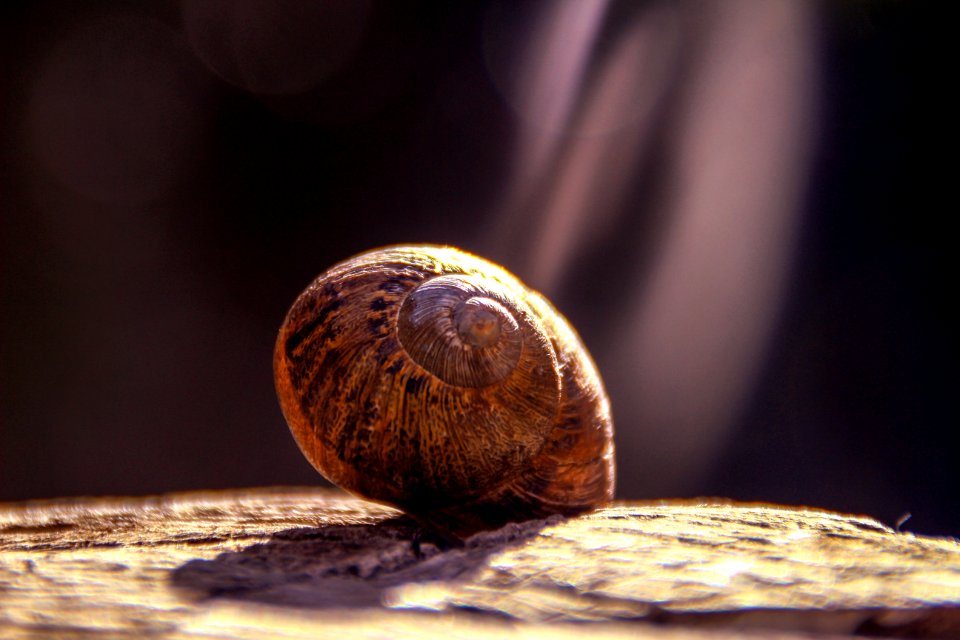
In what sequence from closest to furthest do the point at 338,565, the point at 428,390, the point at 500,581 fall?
the point at 500,581 → the point at 338,565 → the point at 428,390

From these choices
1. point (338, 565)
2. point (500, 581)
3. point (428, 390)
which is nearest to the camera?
point (500, 581)

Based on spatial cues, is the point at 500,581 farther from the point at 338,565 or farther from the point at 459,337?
the point at 459,337

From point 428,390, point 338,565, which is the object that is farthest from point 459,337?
point 338,565

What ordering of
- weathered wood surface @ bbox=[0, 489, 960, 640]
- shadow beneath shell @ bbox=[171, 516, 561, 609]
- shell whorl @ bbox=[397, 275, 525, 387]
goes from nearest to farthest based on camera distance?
1. weathered wood surface @ bbox=[0, 489, 960, 640]
2. shadow beneath shell @ bbox=[171, 516, 561, 609]
3. shell whorl @ bbox=[397, 275, 525, 387]

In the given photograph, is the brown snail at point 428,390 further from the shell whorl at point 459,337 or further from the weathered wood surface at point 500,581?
the weathered wood surface at point 500,581

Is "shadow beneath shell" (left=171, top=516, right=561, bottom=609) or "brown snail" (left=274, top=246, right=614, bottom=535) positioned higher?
"brown snail" (left=274, top=246, right=614, bottom=535)

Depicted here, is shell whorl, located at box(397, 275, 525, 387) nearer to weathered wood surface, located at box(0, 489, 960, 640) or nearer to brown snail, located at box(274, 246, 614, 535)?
brown snail, located at box(274, 246, 614, 535)

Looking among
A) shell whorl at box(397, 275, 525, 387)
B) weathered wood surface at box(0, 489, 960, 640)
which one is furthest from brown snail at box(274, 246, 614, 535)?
weathered wood surface at box(0, 489, 960, 640)
